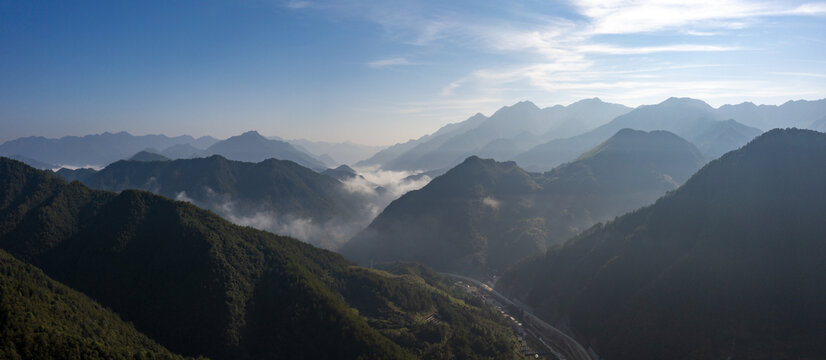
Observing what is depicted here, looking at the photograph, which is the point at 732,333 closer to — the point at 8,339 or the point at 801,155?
the point at 801,155

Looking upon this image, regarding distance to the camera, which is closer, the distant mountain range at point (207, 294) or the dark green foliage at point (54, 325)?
the dark green foliage at point (54, 325)

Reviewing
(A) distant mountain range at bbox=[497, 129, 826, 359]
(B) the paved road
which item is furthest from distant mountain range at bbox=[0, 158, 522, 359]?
(A) distant mountain range at bbox=[497, 129, 826, 359]

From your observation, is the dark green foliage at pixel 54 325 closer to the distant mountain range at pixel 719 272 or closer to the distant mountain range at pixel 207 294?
the distant mountain range at pixel 207 294

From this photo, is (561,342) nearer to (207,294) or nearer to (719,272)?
(719,272)

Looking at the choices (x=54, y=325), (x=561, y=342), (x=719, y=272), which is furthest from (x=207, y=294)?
(x=719, y=272)

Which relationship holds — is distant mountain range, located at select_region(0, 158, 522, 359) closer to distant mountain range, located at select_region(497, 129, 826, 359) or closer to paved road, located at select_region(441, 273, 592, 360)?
paved road, located at select_region(441, 273, 592, 360)

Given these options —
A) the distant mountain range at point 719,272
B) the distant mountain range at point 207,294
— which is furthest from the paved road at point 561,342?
the distant mountain range at point 207,294

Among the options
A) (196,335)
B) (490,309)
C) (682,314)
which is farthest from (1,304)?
(682,314)

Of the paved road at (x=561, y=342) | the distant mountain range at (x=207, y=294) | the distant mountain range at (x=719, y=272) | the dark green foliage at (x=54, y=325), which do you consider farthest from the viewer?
the paved road at (x=561, y=342)
